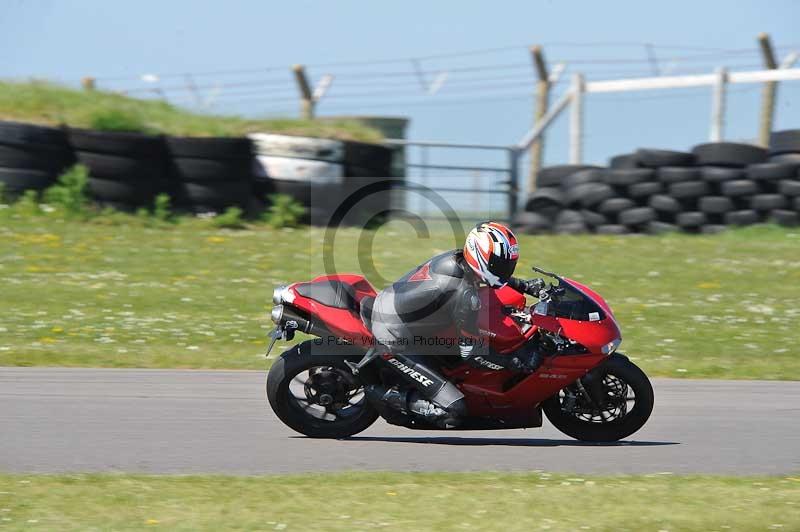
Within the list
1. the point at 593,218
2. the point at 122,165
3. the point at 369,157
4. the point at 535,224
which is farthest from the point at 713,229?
the point at 122,165

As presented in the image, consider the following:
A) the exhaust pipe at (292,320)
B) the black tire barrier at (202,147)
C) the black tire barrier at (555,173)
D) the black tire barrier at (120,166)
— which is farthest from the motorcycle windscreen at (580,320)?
the black tire barrier at (120,166)

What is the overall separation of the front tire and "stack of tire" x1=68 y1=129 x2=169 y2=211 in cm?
976

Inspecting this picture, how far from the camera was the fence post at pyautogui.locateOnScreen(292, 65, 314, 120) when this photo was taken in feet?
65.3

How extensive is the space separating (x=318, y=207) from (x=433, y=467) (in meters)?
11.0

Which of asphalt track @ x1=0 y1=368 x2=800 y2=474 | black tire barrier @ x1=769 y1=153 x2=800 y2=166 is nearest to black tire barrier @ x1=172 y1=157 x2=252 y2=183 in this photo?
black tire barrier @ x1=769 y1=153 x2=800 y2=166

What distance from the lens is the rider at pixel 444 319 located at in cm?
674

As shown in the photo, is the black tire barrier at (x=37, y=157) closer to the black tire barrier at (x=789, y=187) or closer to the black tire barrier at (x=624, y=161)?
the black tire barrier at (x=624, y=161)

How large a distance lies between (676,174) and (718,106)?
1920 mm

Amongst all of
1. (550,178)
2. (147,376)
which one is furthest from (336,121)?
(147,376)

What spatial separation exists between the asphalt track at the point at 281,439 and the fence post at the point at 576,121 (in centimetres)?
1001

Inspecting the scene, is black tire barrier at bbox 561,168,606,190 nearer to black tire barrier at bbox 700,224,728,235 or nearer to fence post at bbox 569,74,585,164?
fence post at bbox 569,74,585,164

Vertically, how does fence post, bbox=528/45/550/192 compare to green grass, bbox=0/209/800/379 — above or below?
above

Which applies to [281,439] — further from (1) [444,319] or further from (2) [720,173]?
(2) [720,173]

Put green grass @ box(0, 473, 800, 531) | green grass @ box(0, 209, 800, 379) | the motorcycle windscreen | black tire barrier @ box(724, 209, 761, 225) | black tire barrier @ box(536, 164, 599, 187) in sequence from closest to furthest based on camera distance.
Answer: green grass @ box(0, 473, 800, 531) < the motorcycle windscreen < green grass @ box(0, 209, 800, 379) < black tire barrier @ box(724, 209, 761, 225) < black tire barrier @ box(536, 164, 599, 187)
